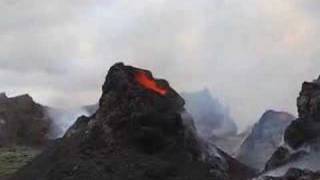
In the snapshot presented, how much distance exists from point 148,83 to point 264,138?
43.2 m

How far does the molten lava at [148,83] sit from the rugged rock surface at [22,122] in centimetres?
8184

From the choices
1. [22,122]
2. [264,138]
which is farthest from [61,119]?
[264,138]

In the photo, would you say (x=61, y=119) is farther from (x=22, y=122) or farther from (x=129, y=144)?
(x=129, y=144)

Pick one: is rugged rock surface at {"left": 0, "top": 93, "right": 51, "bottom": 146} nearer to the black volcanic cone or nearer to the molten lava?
the black volcanic cone

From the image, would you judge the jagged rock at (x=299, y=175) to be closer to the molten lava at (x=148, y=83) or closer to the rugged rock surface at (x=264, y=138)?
the molten lava at (x=148, y=83)

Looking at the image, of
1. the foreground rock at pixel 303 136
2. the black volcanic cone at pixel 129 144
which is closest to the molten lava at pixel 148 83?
the black volcanic cone at pixel 129 144

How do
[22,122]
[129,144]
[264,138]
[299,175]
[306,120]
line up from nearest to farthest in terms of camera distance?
[299,175] < [129,144] < [306,120] < [264,138] < [22,122]

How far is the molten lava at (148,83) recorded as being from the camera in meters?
90.9

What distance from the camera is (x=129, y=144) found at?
83.1 m

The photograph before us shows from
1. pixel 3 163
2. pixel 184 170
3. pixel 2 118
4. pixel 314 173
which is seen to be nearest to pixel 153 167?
pixel 184 170

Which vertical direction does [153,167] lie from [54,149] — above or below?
below

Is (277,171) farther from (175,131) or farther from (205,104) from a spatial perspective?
(205,104)

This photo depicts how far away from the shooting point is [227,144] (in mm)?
162875

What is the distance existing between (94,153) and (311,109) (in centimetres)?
2689
